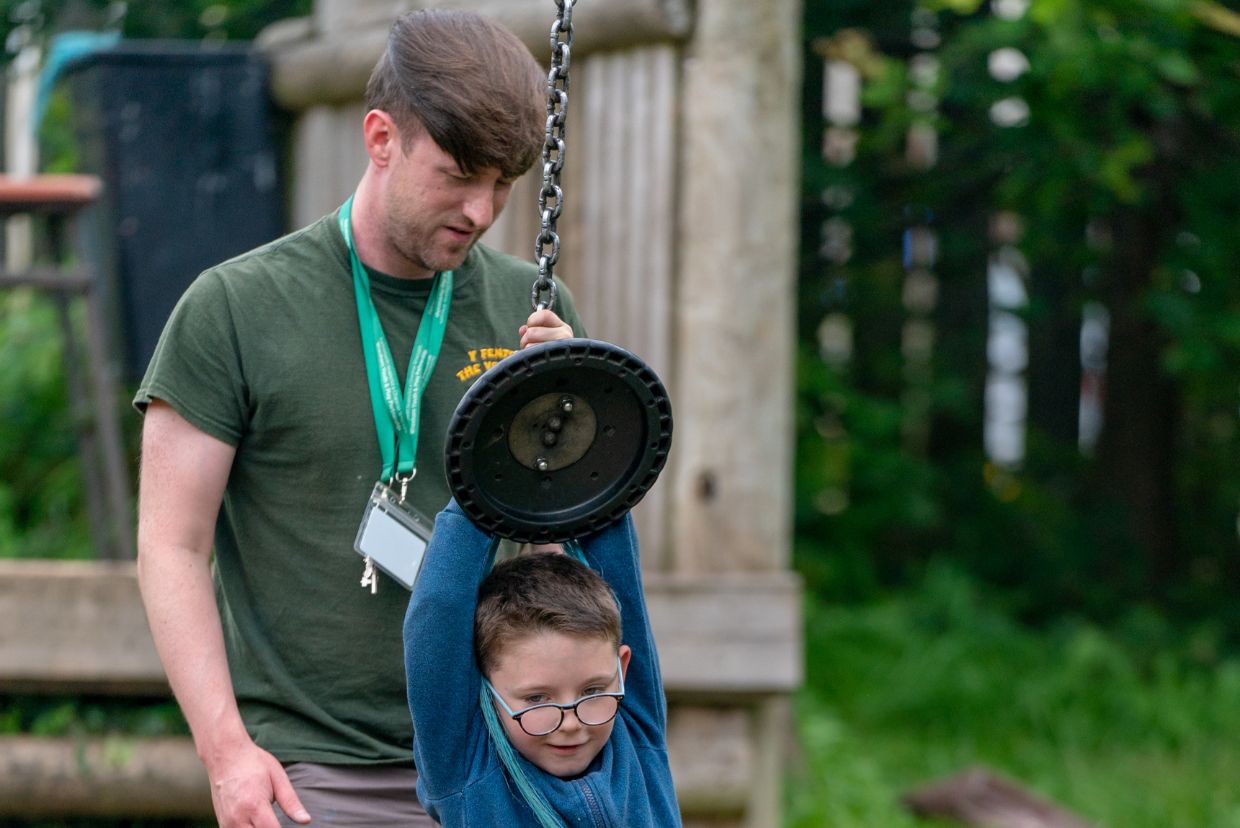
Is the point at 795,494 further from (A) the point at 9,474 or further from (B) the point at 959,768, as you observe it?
(A) the point at 9,474

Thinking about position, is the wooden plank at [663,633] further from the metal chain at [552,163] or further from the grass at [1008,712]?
the metal chain at [552,163]

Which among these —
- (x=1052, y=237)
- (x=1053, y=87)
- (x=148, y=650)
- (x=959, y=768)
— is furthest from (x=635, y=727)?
(x=1052, y=237)

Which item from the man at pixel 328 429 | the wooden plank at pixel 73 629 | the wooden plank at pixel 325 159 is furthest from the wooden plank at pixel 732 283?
the man at pixel 328 429

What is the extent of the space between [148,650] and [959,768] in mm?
3313

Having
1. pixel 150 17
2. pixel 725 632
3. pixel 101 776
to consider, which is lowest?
pixel 101 776

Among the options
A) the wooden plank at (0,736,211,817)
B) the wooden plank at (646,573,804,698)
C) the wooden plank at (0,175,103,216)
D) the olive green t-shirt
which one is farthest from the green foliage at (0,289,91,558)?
the olive green t-shirt

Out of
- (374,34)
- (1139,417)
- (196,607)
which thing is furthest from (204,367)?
(1139,417)

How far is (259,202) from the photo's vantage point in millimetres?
5414

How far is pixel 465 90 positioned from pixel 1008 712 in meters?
5.15

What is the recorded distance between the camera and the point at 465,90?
7.69ft

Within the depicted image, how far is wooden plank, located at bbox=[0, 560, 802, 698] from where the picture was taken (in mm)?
4492

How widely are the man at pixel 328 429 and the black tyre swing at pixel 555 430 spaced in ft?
0.50

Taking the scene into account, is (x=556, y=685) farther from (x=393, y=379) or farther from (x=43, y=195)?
(x=43, y=195)

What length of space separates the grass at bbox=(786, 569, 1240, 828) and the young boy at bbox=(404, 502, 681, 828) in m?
3.32
